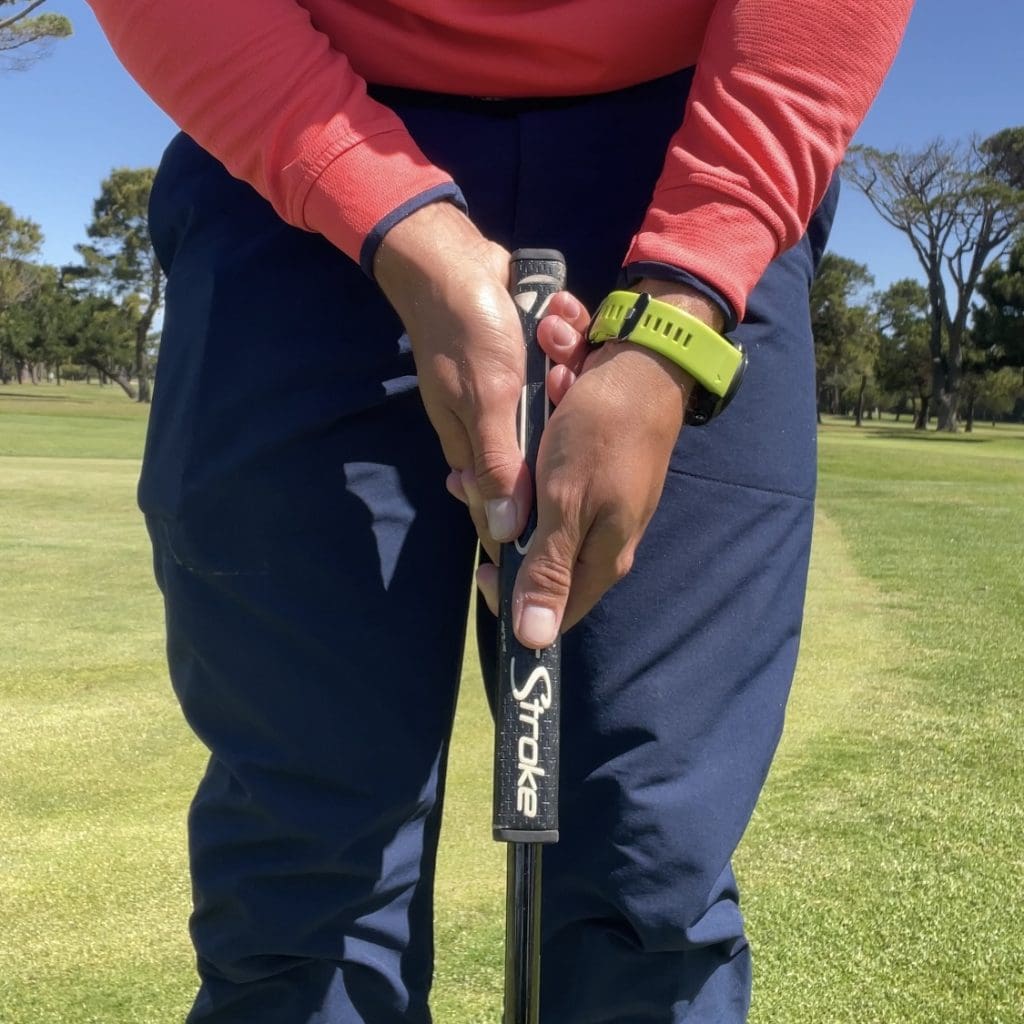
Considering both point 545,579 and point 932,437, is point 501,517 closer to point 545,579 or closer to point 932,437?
point 545,579

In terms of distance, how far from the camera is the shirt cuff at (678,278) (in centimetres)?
80

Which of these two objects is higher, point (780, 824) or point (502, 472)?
point (502, 472)

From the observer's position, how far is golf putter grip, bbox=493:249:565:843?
818 mm

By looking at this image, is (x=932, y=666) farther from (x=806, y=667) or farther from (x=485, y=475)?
(x=485, y=475)

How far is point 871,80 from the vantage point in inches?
33.5

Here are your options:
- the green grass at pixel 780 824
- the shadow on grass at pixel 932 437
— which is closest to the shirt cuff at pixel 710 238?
the green grass at pixel 780 824

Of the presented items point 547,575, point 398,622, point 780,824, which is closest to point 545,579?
point 547,575

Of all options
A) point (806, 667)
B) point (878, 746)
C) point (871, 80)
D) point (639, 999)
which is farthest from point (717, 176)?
point (806, 667)

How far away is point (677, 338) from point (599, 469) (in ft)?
0.36

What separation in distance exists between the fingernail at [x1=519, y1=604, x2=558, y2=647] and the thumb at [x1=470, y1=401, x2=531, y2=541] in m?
0.06

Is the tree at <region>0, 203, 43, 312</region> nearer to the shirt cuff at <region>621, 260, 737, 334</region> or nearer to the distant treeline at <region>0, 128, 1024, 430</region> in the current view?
the distant treeline at <region>0, 128, 1024, 430</region>

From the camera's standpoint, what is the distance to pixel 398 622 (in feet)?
2.94

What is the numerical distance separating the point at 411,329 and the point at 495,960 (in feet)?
3.29

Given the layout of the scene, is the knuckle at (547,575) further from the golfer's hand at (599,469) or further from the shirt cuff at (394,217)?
the shirt cuff at (394,217)
